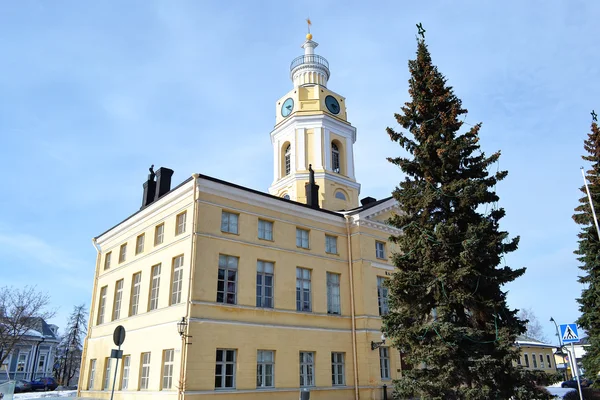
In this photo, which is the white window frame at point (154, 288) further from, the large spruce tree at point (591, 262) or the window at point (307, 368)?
the large spruce tree at point (591, 262)

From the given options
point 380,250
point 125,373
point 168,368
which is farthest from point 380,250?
point 125,373

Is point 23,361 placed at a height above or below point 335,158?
below

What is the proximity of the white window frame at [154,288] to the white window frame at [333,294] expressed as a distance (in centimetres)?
824

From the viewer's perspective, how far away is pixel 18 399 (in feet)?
83.6

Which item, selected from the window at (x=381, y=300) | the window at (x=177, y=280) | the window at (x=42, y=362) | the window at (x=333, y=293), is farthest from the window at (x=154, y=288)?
the window at (x=42, y=362)

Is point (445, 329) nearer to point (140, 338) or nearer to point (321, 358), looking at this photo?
point (321, 358)

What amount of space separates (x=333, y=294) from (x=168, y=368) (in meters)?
8.78

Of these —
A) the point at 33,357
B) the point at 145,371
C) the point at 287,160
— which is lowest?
the point at 145,371

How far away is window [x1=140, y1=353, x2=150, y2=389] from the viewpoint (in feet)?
63.6

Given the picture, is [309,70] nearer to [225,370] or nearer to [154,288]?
[154,288]

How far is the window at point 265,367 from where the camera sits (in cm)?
1898

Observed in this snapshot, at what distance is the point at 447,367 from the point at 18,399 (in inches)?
956

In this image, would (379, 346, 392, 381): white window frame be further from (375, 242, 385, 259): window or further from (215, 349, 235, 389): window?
(215, 349, 235, 389): window

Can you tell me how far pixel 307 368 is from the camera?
2073 cm
